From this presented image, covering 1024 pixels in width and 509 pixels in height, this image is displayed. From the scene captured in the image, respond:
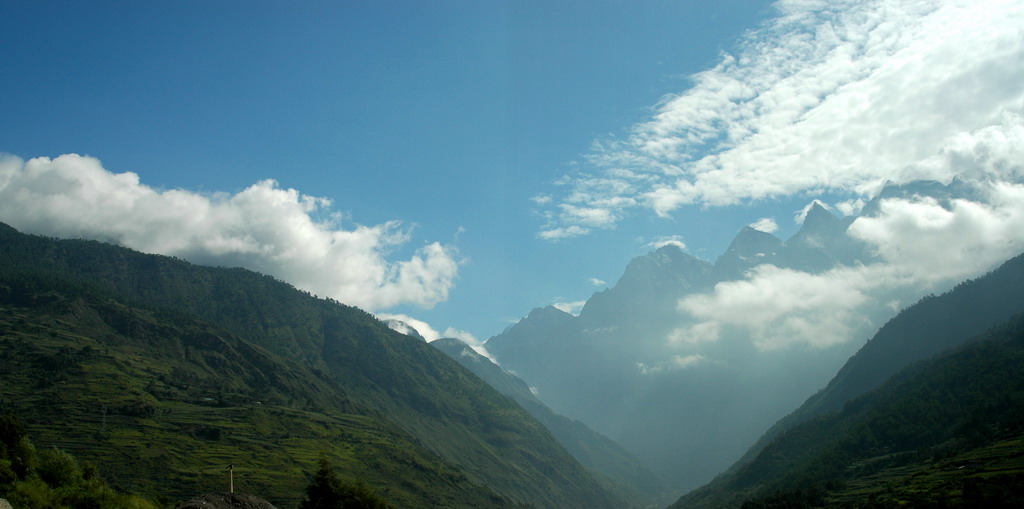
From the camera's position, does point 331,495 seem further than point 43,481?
Yes

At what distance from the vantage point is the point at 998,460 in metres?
143

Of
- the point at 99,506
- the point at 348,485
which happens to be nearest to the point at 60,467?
the point at 99,506

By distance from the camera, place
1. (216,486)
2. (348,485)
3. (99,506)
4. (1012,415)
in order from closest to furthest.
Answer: (99,506), (348,485), (1012,415), (216,486)

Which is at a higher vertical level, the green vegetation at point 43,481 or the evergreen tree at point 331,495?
the green vegetation at point 43,481

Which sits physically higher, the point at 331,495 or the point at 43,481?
the point at 43,481

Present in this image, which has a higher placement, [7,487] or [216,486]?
[7,487]

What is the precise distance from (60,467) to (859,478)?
721 feet

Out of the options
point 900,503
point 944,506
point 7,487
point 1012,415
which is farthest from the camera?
point 1012,415

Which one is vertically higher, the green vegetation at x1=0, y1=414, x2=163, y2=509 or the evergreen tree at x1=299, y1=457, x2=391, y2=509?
the green vegetation at x1=0, y1=414, x2=163, y2=509

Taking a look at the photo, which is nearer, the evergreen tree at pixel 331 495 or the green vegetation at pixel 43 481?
the green vegetation at pixel 43 481

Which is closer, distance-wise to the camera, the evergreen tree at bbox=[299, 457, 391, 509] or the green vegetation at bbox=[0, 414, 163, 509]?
the green vegetation at bbox=[0, 414, 163, 509]

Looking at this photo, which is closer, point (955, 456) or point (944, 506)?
point (944, 506)

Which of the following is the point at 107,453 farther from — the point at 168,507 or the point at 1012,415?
the point at 1012,415

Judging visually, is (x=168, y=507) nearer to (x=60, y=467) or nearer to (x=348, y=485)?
(x=60, y=467)
